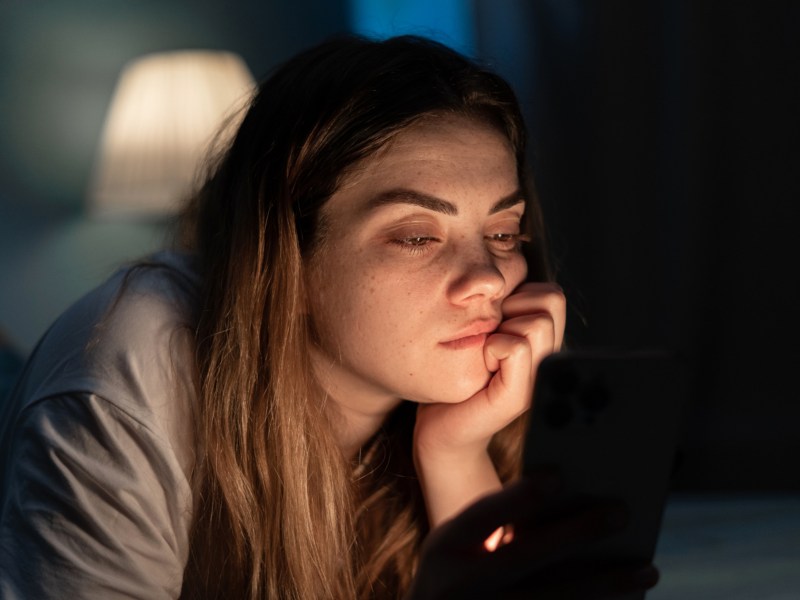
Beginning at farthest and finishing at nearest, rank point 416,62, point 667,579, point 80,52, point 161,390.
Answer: point 80,52 → point 667,579 → point 416,62 → point 161,390

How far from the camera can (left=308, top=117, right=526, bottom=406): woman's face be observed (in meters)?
0.93

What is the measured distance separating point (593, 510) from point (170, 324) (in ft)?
1.50

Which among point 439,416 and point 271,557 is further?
point 439,416

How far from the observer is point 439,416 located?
108 centimetres

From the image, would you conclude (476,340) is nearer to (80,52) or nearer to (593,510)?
(593,510)

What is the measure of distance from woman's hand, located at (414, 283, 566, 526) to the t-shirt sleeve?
0.31 meters

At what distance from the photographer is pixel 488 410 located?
1.03 metres

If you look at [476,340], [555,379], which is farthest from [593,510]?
[476,340]

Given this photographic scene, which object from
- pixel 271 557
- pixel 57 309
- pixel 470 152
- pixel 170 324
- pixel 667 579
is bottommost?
pixel 57 309

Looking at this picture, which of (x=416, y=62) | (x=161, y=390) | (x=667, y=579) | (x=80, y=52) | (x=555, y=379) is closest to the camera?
(x=555, y=379)

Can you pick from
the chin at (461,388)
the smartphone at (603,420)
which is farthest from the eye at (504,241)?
the smartphone at (603,420)

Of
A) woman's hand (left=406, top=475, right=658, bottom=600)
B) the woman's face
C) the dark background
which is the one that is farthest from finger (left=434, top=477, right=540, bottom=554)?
the dark background

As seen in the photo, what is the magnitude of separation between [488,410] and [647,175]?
135 cm

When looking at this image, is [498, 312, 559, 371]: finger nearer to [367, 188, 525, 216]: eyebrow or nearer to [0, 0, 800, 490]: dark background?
[367, 188, 525, 216]: eyebrow
